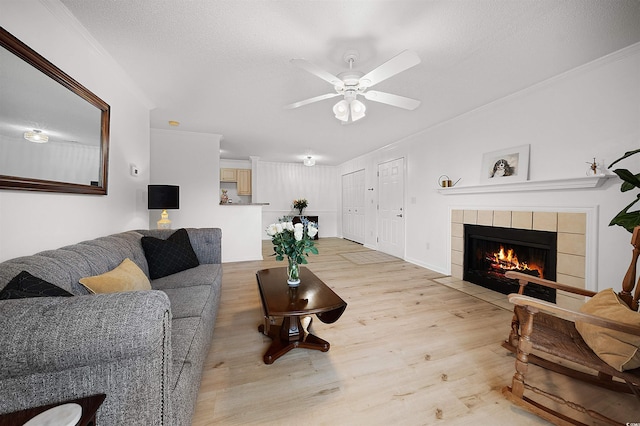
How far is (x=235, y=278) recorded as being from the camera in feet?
11.5

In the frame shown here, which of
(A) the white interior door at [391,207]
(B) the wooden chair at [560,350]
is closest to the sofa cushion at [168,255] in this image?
(B) the wooden chair at [560,350]

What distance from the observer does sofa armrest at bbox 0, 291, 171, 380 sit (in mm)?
633

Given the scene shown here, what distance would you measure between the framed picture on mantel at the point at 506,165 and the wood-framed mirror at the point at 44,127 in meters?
4.23

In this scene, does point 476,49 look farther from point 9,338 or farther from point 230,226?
point 230,226

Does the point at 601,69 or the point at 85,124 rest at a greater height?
the point at 601,69

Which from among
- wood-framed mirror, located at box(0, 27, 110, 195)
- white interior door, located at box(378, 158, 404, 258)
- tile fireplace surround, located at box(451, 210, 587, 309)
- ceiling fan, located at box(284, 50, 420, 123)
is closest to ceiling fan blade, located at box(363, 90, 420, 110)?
ceiling fan, located at box(284, 50, 420, 123)

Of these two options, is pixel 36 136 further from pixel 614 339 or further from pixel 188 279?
pixel 614 339

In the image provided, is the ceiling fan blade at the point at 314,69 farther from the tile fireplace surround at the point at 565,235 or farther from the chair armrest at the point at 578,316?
the tile fireplace surround at the point at 565,235

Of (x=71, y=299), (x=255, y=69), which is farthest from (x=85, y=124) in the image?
(x=71, y=299)

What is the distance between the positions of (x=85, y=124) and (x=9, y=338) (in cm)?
189

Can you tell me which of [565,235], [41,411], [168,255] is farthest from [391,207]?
[41,411]

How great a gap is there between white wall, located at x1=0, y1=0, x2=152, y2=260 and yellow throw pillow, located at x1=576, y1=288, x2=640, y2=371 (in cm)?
315

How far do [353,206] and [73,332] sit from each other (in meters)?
6.55

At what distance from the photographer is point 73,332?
2.15ft
